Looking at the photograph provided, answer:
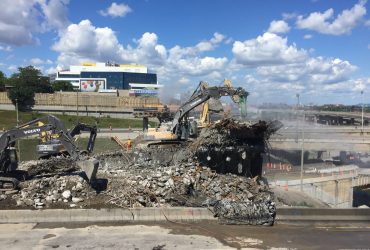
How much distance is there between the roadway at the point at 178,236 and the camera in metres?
9.73

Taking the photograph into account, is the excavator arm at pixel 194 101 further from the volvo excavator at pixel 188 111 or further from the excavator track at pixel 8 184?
the excavator track at pixel 8 184

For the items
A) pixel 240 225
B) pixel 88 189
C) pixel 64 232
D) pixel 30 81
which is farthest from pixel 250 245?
pixel 30 81

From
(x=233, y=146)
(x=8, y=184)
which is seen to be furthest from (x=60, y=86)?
(x=8, y=184)

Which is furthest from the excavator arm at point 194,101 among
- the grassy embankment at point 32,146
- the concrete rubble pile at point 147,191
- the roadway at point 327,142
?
the roadway at point 327,142

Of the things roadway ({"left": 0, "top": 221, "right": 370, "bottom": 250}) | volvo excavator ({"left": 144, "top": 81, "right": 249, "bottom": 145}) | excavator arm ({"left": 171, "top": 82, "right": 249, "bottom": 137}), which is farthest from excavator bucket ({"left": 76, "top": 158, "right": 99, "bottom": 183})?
excavator arm ({"left": 171, "top": 82, "right": 249, "bottom": 137})

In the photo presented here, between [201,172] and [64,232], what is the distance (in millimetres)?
6561

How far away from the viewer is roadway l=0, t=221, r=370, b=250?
9727 millimetres

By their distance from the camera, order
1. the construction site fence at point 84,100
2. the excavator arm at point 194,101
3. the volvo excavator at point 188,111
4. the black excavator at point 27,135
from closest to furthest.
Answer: the black excavator at point 27,135 < the volvo excavator at point 188,111 < the excavator arm at point 194,101 < the construction site fence at point 84,100

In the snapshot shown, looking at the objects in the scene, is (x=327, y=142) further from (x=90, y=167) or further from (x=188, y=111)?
(x=90, y=167)

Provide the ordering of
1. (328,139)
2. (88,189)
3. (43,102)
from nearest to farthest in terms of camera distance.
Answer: (88,189)
(328,139)
(43,102)

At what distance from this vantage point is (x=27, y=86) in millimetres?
84875

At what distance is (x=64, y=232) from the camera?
34.6 ft

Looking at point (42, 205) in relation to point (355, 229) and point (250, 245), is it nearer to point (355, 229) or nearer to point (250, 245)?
point (250, 245)

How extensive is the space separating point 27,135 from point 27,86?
248 ft
